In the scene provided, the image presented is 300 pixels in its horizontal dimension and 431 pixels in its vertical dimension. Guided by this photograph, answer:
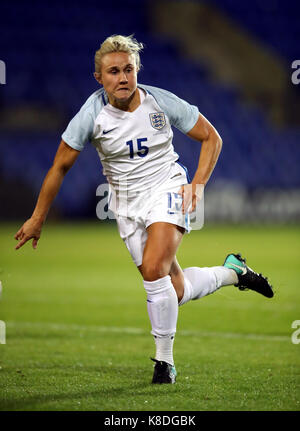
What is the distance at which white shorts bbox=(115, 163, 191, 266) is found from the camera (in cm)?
440

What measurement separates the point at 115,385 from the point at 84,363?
785mm

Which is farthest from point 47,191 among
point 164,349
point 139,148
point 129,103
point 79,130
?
point 164,349

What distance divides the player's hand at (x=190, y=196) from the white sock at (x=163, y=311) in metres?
0.43

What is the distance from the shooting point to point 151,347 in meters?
5.62

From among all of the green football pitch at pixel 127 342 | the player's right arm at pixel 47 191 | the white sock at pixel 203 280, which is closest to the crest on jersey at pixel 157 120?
the player's right arm at pixel 47 191

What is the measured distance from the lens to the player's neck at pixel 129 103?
4427mm

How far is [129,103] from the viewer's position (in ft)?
14.6

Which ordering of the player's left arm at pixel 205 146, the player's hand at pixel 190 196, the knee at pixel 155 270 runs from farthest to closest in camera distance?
the player's left arm at pixel 205 146
the player's hand at pixel 190 196
the knee at pixel 155 270

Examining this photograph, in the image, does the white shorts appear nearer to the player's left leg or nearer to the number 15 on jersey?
the player's left leg

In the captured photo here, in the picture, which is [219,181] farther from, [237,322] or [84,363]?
[84,363]

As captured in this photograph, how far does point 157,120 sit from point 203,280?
3.67 feet

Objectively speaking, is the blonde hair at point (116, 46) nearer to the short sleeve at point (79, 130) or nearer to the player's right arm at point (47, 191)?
the short sleeve at point (79, 130)
